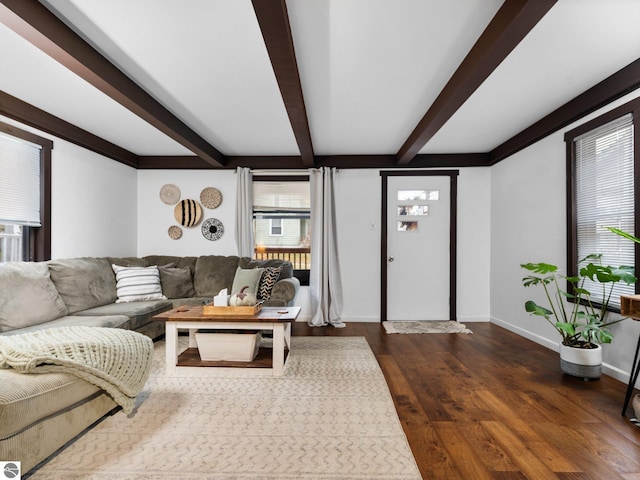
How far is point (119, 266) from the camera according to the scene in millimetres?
4281

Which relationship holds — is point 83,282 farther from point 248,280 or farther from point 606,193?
point 606,193

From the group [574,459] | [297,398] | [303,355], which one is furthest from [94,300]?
[574,459]

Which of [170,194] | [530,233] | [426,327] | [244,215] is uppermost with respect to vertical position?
[170,194]

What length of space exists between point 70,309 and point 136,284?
784mm

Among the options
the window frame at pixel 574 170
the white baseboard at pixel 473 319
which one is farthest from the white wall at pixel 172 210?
the window frame at pixel 574 170

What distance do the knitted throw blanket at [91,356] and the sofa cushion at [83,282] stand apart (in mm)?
1217

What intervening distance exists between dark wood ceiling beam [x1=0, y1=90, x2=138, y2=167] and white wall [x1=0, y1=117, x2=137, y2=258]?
3.0 inches

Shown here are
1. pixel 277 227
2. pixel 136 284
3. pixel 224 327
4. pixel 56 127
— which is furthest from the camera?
pixel 277 227

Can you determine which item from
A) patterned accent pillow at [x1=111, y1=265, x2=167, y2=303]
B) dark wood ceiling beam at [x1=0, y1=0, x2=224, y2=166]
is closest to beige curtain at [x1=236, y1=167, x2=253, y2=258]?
patterned accent pillow at [x1=111, y1=265, x2=167, y2=303]

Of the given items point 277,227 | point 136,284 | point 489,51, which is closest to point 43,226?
point 136,284

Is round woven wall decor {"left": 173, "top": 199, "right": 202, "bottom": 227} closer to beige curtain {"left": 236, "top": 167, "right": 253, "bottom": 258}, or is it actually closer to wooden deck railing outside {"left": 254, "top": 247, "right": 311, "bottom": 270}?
beige curtain {"left": 236, "top": 167, "right": 253, "bottom": 258}

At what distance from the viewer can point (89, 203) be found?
14.1 feet

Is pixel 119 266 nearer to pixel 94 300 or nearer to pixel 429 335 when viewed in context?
pixel 94 300

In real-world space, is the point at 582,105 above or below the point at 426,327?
above
